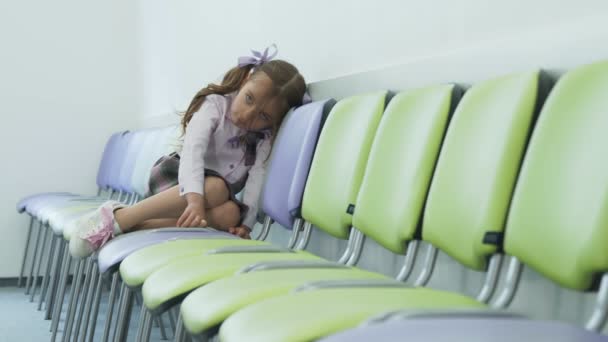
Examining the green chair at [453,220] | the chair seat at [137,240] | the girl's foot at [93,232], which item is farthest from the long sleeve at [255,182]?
the green chair at [453,220]

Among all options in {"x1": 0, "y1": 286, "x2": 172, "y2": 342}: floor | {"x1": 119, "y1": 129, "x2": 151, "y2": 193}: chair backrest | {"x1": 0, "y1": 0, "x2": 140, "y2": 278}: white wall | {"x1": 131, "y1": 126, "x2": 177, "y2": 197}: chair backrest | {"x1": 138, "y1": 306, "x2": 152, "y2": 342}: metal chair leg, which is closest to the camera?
{"x1": 138, "y1": 306, "x2": 152, "y2": 342}: metal chair leg

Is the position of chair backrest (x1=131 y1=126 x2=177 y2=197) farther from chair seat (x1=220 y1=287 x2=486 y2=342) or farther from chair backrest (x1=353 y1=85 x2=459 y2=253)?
chair seat (x1=220 y1=287 x2=486 y2=342)

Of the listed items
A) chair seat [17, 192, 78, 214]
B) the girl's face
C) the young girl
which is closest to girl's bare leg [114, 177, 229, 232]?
the young girl

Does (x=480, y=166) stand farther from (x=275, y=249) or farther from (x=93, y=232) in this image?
(x=93, y=232)

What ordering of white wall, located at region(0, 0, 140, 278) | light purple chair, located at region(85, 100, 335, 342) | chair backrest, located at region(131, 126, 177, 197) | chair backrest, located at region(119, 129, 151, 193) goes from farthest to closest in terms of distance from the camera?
1. white wall, located at region(0, 0, 140, 278)
2. chair backrest, located at region(119, 129, 151, 193)
3. chair backrest, located at region(131, 126, 177, 197)
4. light purple chair, located at region(85, 100, 335, 342)

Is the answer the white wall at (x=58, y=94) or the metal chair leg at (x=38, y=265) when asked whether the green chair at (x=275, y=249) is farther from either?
the white wall at (x=58, y=94)

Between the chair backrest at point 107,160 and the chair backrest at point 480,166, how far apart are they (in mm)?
3402

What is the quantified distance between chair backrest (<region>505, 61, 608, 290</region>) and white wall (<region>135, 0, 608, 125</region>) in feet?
0.93

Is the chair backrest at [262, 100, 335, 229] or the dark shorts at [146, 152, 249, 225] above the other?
the chair backrest at [262, 100, 335, 229]

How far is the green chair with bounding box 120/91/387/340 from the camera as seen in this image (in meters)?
1.53

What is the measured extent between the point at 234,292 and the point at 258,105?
51.3 inches

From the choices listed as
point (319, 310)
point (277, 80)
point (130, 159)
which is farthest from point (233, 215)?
point (130, 159)

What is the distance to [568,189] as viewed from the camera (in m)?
1.16

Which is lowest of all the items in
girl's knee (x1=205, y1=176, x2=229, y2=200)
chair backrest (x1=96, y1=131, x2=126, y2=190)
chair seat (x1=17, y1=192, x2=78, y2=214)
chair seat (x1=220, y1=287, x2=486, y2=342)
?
chair seat (x1=17, y1=192, x2=78, y2=214)
